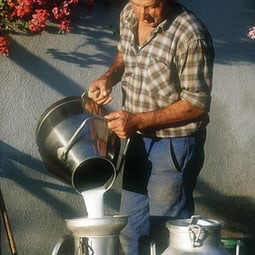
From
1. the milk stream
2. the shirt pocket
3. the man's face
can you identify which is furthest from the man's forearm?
the milk stream

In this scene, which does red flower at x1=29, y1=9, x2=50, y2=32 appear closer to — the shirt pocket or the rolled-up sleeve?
the shirt pocket

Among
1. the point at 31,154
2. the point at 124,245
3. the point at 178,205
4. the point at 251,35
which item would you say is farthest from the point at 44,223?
the point at 251,35

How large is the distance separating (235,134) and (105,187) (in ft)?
6.53

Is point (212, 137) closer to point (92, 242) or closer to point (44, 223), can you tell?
point (44, 223)

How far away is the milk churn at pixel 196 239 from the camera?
14.7 ft

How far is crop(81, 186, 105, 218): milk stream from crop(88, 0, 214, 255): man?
1.10 feet

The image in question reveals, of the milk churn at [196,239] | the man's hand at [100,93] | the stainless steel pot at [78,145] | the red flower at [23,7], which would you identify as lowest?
the milk churn at [196,239]

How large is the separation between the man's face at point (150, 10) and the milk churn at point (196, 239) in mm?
1233

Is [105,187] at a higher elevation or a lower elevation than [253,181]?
higher

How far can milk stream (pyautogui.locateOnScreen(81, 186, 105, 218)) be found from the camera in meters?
4.86

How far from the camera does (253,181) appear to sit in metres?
6.84

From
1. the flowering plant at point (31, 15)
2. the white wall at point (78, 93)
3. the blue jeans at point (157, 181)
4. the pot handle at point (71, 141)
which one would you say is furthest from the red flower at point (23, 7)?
the pot handle at point (71, 141)

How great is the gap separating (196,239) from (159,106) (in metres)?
1.03

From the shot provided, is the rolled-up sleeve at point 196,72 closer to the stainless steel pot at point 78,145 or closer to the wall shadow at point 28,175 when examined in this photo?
the stainless steel pot at point 78,145
